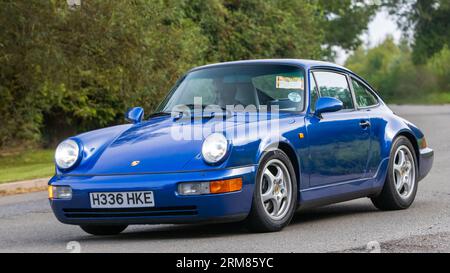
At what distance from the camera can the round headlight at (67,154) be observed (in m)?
8.36

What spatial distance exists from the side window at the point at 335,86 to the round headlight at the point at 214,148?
1.78m

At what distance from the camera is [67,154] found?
843 cm

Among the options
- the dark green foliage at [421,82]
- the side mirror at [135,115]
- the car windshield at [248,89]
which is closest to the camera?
the car windshield at [248,89]

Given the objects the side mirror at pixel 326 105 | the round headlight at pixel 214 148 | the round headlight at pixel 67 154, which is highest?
the side mirror at pixel 326 105

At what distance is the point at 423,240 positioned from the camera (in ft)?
24.8

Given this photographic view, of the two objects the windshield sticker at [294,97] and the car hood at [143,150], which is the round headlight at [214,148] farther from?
the windshield sticker at [294,97]

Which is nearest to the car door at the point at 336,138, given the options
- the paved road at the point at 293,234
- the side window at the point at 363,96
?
the side window at the point at 363,96

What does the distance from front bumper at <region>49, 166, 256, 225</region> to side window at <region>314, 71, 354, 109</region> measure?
5.98 ft

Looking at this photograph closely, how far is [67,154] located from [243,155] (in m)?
1.50

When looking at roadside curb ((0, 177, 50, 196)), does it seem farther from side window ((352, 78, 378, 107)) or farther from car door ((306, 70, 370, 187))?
car door ((306, 70, 370, 187))

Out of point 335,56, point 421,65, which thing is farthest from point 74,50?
point 421,65

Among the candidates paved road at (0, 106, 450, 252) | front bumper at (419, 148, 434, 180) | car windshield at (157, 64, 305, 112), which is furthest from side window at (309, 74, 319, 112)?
front bumper at (419, 148, 434, 180)

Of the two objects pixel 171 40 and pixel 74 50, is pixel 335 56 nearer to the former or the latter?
pixel 171 40

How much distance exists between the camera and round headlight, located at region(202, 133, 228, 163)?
25.6 ft
